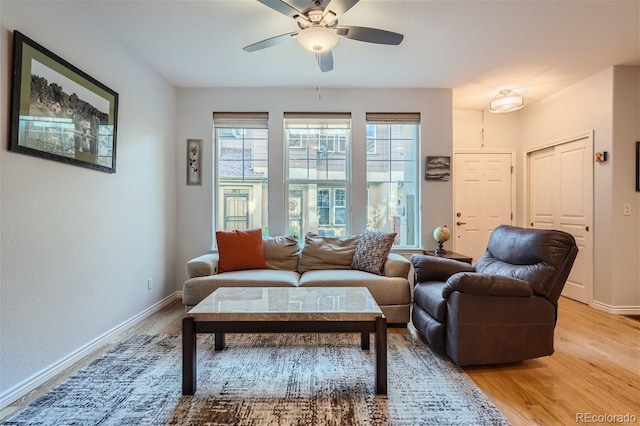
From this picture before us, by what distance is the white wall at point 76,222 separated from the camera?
70.0 inches

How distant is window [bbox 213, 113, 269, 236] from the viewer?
395 cm

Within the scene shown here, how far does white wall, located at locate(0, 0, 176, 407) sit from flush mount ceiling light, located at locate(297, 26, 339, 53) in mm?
1633

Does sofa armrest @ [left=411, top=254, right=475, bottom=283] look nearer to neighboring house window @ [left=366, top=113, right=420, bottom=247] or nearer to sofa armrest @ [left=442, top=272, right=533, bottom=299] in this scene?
sofa armrest @ [left=442, top=272, right=533, bottom=299]

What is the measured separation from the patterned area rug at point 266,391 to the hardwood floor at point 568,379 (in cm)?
12

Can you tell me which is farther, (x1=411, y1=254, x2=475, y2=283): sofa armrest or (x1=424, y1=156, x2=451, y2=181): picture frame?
(x1=424, y1=156, x2=451, y2=181): picture frame

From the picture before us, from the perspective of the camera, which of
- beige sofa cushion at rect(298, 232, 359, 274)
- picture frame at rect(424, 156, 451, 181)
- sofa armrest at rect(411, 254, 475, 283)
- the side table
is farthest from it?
picture frame at rect(424, 156, 451, 181)

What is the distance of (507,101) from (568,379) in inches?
118

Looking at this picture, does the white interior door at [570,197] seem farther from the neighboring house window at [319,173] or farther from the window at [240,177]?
the window at [240,177]

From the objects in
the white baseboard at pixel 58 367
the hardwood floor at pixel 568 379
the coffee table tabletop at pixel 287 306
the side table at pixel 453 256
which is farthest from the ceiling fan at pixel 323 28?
the white baseboard at pixel 58 367

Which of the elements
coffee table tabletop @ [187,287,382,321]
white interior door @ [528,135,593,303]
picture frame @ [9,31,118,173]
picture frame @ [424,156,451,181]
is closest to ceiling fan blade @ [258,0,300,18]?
picture frame @ [9,31,118,173]

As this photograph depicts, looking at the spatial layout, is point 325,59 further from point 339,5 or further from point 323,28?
point 339,5

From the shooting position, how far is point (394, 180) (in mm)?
4004

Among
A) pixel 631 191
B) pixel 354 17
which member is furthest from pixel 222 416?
pixel 631 191

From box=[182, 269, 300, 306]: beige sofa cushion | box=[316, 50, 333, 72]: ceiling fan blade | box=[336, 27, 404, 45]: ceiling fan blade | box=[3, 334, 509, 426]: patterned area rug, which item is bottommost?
box=[3, 334, 509, 426]: patterned area rug
